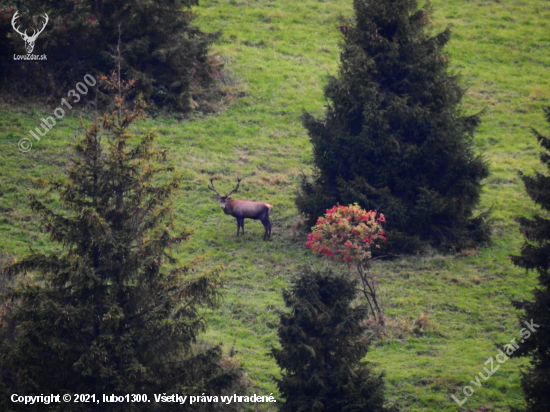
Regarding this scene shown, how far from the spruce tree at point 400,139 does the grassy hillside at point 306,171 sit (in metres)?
1.31

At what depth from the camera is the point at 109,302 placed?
11.7m

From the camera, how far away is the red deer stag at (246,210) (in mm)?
22016

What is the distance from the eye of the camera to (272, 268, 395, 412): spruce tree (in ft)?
37.8

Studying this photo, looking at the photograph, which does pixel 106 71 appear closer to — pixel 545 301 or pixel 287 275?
pixel 287 275

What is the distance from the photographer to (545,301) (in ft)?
40.3

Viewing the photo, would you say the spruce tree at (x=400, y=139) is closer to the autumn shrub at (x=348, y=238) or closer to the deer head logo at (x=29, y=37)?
the autumn shrub at (x=348, y=238)

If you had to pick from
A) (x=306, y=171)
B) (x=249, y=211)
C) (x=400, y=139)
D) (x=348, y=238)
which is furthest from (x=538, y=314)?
(x=306, y=171)

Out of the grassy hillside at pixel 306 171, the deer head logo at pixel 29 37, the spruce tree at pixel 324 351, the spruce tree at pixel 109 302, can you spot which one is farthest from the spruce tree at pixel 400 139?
the deer head logo at pixel 29 37

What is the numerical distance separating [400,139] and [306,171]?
5980mm

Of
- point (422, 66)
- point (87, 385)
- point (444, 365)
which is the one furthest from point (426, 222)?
point (87, 385)

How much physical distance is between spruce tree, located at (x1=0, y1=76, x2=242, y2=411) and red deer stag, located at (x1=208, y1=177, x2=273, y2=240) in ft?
31.3

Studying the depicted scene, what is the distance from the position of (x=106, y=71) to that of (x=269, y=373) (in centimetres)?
1828

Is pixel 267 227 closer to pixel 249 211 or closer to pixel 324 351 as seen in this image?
pixel 249 211

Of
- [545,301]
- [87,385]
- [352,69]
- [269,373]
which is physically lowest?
[269,373]
